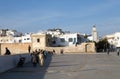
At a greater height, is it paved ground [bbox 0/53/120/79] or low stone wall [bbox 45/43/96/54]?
low stone wall [bbox 45/43/96/54]

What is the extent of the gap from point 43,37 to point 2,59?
92327 mm

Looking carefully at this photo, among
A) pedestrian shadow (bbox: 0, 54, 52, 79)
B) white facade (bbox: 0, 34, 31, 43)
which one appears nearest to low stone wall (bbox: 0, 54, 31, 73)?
pedestrian shadow (bbox: 0, 54, 52, 79)

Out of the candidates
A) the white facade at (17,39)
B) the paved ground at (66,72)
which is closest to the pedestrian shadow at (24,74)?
the paved ground at (66,72)

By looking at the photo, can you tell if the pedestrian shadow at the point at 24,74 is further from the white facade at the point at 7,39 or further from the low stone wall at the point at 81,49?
the white facade at the point at 7,39

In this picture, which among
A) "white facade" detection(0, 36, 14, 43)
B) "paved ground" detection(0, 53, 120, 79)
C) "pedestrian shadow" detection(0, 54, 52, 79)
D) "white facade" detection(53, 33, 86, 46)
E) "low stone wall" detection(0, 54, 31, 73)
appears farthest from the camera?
"white facade" detection(0, 36, 14, 43)

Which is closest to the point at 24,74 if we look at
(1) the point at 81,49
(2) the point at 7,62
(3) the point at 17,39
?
(2) the point at 7,62

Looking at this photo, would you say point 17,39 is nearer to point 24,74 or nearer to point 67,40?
point 67,40

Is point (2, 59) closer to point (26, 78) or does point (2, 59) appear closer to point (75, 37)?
point (26, 78)

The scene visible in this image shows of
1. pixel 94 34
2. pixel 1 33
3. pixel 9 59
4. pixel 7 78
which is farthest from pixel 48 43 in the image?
pixel 7 78

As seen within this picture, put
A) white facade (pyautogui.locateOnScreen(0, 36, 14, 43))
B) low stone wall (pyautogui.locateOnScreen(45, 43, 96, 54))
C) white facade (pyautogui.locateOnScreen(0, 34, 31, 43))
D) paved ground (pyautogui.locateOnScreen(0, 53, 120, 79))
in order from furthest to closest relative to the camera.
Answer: white facade (pyautogui.locateOnScreen(0, 36, 14, 43)) < white facade (pyautogui.locateOnScreen(0, 34, 31, 43)) < low stone wall (pyautogui.locateOnScreen(45, 43, 96, 54)) < paved ground (pyautogui.locateOnScreen(0, 53, 120, 79))

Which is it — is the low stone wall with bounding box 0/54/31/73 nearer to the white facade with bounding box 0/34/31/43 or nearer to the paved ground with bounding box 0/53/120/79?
the paved ground with bounding box 0/53/120/79

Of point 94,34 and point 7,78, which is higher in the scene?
point 94,34

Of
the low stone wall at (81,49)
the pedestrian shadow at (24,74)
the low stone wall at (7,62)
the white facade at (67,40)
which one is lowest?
the pedestrian shadow at (24,74)

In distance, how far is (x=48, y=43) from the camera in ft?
400
